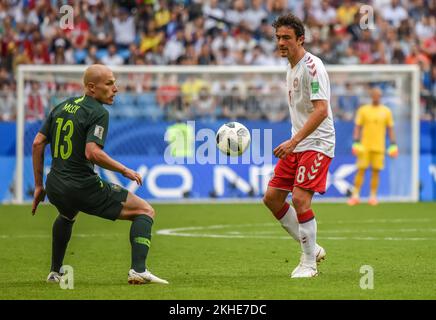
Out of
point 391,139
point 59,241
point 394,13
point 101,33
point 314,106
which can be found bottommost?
point 59,241

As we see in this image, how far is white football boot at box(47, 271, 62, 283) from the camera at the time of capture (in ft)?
32.7

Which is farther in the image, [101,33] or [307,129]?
[101,33]

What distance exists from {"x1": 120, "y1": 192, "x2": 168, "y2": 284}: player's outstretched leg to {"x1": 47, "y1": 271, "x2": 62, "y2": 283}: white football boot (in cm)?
76

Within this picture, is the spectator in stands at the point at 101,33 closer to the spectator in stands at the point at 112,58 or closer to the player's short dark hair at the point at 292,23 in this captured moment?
the spectator in stands at the point at 112,58

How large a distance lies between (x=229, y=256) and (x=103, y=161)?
3695mm

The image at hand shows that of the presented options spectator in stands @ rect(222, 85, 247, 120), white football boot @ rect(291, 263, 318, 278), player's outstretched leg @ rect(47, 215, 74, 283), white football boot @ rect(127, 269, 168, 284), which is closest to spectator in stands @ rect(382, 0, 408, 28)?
spectator in stands @ rect(222, 85, 247, 120)

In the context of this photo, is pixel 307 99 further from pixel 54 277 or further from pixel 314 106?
pixel 54 277

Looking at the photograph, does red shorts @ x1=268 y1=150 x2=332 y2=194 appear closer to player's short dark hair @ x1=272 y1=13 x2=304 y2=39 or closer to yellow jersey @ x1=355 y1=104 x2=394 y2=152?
player's short dark hair @ x1=272 y1=13 x2=304 y2=39

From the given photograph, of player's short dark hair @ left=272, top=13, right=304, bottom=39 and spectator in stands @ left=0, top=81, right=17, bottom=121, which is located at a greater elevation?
player's short dark hair @ left=272, top=13, right=304, bottom=39

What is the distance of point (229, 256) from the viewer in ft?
41.2

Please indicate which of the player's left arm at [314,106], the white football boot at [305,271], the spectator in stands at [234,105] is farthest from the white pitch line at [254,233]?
the spectator in stands at [234,105]

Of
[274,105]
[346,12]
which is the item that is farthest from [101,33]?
[346,12]

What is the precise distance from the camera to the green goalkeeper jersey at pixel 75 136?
9508 millimetres
